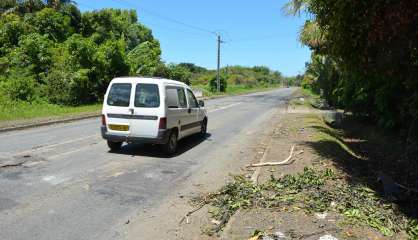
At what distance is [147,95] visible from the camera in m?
11.6

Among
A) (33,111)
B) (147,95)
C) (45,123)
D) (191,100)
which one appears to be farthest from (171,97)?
(33,111)

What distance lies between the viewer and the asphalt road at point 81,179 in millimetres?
6332

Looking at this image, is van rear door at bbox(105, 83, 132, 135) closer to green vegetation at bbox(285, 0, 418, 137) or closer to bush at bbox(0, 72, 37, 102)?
green vegetation at bbox(285, 0, 418, 137)

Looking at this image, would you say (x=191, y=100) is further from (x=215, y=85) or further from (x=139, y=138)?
(x=215, y=85)

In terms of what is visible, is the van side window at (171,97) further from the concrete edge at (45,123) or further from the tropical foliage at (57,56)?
the tropical foliage at (57,56)

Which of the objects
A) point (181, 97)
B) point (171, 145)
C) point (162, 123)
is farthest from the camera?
point (181, 97)

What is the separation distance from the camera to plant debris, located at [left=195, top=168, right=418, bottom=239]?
667 centimetres

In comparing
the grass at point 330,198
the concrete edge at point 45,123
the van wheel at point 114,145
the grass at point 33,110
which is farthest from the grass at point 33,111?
the grass at point 330,198

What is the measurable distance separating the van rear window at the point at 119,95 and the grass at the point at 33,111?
988 centimetres

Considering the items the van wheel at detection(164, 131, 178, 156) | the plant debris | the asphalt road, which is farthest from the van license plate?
the plant debris

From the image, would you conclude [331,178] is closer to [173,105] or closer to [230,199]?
[230,199]

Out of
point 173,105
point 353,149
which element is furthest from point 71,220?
point 353,149

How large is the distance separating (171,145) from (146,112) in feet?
3.79

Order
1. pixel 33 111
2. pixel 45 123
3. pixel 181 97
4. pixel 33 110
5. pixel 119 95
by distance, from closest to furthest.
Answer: pixel 119 95 < pixel 181 97 < pixel 45 123 < pixel 33 111 < pixel 33 110
